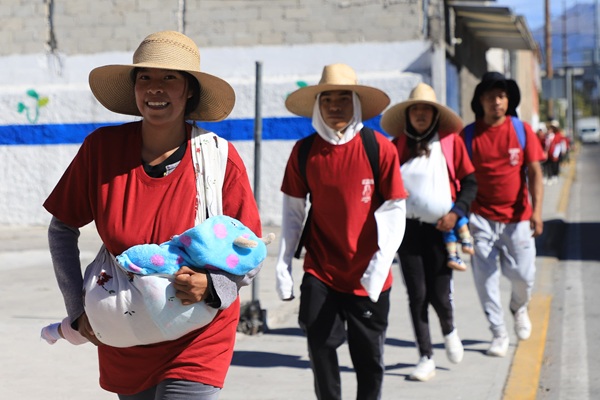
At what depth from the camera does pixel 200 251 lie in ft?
11.2

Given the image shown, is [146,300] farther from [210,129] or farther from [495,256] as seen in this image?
[210,129]

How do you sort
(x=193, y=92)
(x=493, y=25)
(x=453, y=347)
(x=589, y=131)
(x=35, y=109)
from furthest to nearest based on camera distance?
(x=589, y=131) < (x=493, y=25) < (x=35, y=109) < (x=453, y=347) < (x=193, y=92)

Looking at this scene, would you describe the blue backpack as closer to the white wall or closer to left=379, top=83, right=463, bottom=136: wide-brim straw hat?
left=379, top=83, right=463, bottom=136: wide-brim straw hat

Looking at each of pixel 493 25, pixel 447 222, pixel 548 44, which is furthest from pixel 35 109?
pixel 548 44

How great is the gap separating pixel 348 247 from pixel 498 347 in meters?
2.81

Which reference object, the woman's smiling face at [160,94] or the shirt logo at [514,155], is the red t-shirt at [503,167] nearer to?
the shirt logo at [514,155]

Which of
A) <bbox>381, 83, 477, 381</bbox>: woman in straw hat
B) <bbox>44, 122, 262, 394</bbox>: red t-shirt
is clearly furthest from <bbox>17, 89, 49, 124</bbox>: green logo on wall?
<bbox>44, 122, 262, 394</bbox>: red t-shirt

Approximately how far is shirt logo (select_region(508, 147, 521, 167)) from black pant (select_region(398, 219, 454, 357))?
1.10 meters

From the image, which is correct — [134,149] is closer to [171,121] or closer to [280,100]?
[171,121]

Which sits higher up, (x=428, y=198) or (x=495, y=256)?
(x=428, y=198)

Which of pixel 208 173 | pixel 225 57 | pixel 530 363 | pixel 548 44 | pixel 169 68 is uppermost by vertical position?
pixel 548 44

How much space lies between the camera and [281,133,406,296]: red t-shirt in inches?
211

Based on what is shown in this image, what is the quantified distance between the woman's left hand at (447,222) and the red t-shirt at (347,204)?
134 cm

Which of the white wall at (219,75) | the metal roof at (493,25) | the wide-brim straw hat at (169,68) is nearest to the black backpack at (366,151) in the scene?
the wide-brim straw hat at (169,68)
